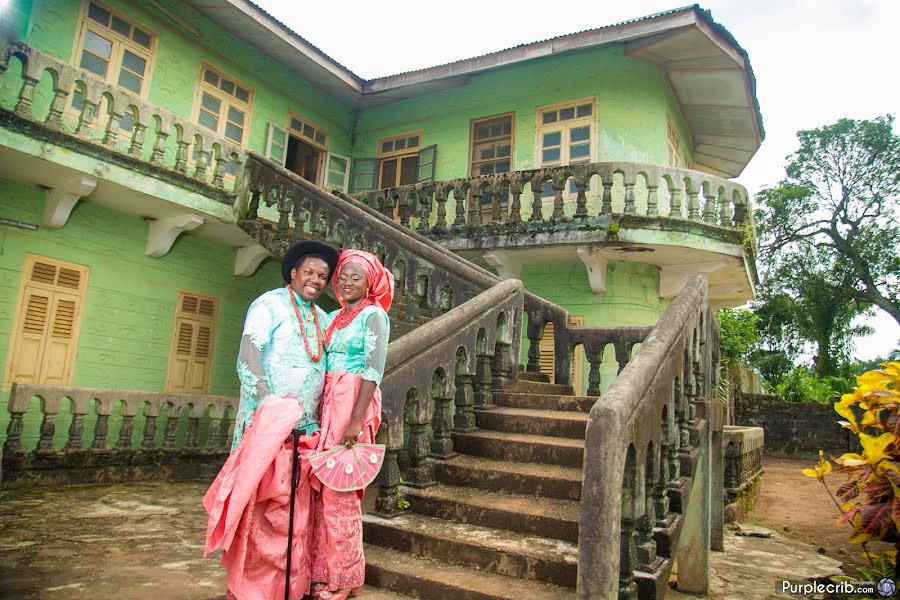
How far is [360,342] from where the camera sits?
292 centimetres

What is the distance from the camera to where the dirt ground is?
6.34m

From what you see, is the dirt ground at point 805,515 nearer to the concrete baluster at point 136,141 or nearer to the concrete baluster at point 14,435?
the concrete baluster at point 14,435

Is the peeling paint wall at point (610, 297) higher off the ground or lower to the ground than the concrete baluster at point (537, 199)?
lower

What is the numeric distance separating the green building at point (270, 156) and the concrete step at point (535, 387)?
12.3ft

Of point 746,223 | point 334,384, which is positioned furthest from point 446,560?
point 746,223

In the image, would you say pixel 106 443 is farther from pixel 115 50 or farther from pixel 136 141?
pixel 115 50

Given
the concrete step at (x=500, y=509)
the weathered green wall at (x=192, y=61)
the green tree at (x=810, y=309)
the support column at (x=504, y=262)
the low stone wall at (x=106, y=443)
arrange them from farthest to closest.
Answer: the green tree at (x=810, y=309), the support column at (x=504, y=262), the weathered green wall at (x=192, y=61), the low stone wall at (x=106, y=443), the concrete step at (x=500, y=509)

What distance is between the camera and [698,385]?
4.85 m

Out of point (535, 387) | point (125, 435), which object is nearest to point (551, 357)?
point (535, 387)

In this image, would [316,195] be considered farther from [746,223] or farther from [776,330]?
[776,330]

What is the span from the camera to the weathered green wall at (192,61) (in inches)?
316

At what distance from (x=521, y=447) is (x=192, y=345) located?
758cm

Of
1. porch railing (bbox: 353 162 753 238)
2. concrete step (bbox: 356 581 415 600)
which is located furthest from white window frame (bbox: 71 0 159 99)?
concrete step (bbox: 356 581 415 600)

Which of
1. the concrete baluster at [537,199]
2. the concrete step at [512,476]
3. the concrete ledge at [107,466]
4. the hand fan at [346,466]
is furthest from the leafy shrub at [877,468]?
the concrete ledge at [107,466]
